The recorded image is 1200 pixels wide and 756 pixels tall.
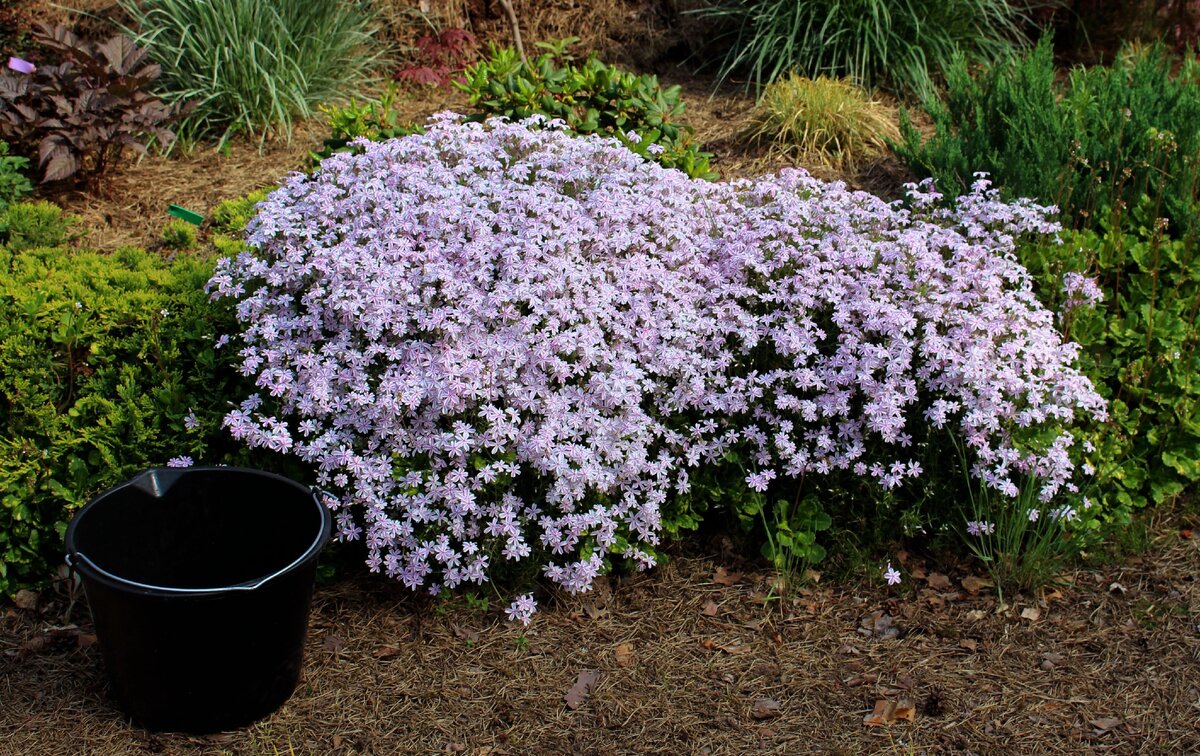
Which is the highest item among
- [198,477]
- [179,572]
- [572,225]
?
[572,225]

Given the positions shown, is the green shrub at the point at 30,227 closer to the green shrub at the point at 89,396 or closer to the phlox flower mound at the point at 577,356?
the green shrub at the point at 89,396

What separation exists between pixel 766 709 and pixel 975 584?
99 cm

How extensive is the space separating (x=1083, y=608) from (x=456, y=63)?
5.09 metres

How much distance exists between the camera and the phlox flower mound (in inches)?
125

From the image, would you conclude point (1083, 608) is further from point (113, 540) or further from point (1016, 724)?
point (113, 540)

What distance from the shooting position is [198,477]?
9.95 ft

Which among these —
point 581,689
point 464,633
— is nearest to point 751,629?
point 581,689

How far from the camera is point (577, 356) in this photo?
3334 mm

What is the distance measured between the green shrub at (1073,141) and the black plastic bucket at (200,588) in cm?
331

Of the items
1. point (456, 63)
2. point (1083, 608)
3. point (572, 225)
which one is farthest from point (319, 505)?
point (456, 63)

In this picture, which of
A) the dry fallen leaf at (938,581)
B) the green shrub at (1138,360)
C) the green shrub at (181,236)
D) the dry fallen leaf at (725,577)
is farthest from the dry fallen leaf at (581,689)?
the green shrub at (181,236)

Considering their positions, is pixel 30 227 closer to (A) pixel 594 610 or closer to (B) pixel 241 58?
(B) pixel 241 58

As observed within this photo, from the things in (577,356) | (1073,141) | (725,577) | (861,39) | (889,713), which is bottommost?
(725,577)

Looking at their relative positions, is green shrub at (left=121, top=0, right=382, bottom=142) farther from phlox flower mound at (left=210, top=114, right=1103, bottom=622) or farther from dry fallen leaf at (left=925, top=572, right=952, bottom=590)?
dry fallen leaf at (left=925, top=572, right=952, bottom=590)
